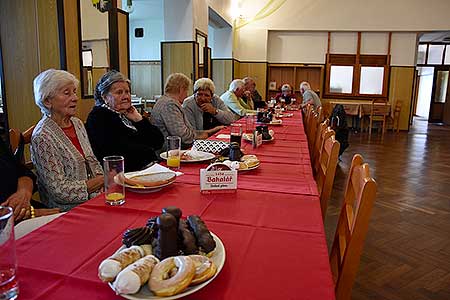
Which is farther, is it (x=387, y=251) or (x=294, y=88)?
(x=294, y=88)

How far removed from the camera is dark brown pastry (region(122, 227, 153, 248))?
0.95 metres

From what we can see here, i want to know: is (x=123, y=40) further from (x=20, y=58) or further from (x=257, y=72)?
(x=257, y=72)

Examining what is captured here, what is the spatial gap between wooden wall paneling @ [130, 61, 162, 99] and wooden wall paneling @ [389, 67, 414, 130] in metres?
6.27

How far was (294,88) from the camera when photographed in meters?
10.8

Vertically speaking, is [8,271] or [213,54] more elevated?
[213,54]

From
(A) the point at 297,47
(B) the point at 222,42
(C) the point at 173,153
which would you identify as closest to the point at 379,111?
(A) the point at 297,47

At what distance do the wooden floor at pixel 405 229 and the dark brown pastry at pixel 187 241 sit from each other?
1.62m

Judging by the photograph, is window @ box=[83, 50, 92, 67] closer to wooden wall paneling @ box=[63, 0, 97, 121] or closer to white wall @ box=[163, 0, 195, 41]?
wooden wall paneling @ box=[63, 0, 97, 121]

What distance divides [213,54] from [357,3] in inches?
158

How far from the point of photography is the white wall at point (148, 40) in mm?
10008

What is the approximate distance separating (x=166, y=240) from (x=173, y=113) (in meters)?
2.52

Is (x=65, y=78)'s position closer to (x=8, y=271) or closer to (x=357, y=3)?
(x=8, y=271)

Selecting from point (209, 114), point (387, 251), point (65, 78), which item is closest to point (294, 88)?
point (209, 114)

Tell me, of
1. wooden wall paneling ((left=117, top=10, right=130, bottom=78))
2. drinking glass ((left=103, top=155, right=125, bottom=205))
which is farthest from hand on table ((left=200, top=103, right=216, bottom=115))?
drinking glass ((left=103, top=155, right=125, bottom=205))
